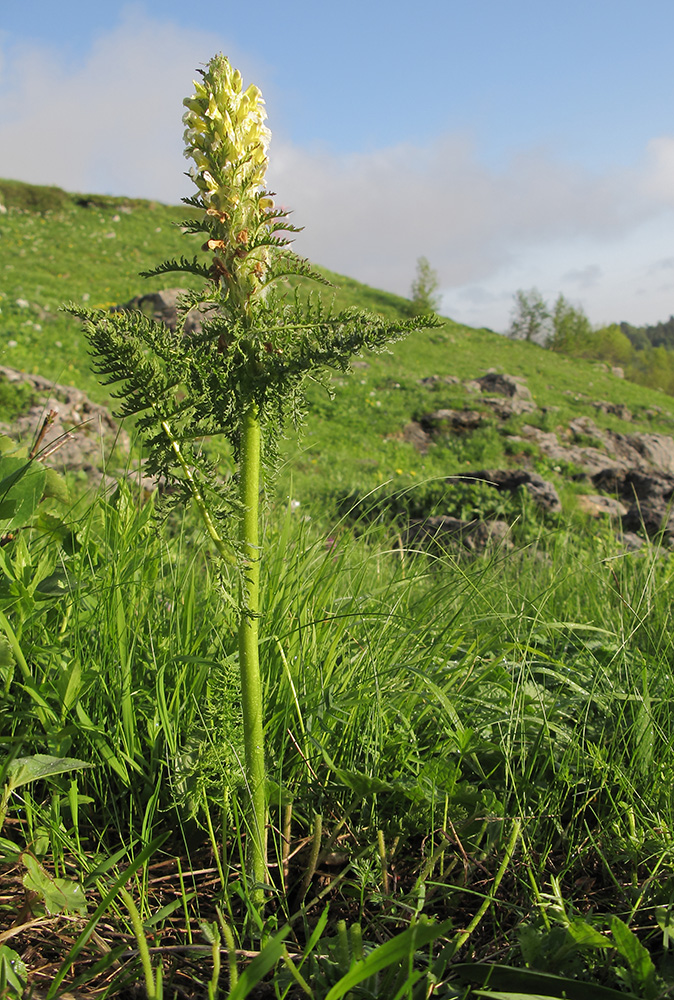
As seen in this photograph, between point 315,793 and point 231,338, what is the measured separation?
1109 millimetres

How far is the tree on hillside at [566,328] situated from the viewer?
55062 mm

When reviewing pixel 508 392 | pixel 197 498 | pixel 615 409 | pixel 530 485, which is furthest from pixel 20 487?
pixel 615 409

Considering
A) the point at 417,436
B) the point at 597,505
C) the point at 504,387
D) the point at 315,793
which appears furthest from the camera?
the point at 504,387

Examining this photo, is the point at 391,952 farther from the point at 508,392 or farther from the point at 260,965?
the point at 508,392

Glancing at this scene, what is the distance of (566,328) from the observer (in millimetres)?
55375

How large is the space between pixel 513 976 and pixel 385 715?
622 millimetres

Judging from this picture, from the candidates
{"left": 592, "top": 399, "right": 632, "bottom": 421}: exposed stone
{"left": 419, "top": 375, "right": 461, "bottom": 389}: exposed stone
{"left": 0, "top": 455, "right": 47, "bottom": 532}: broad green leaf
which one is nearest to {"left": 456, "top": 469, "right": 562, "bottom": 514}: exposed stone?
{"left": 0, "top": 455, "right": 47, "bottom": 532}: broad green leaf

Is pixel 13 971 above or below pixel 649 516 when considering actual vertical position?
below

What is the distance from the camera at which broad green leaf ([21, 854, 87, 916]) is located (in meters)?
1.15

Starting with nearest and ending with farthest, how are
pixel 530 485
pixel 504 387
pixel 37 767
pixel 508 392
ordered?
pixel 37 767 < pixel 530 485 < pixel 508 392 < pixel 504 387

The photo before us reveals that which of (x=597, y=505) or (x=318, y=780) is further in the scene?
(x=597, y=505)

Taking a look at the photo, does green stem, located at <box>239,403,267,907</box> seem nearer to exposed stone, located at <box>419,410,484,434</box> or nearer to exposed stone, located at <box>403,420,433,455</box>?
exposed stone, located at <box>403,420,433,455</box>

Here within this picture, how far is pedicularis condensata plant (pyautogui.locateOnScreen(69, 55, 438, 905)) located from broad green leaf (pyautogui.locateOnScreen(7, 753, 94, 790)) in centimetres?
42

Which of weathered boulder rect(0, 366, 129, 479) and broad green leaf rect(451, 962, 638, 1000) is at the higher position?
broad green leaf rect(451, 962, 638, 1000)
